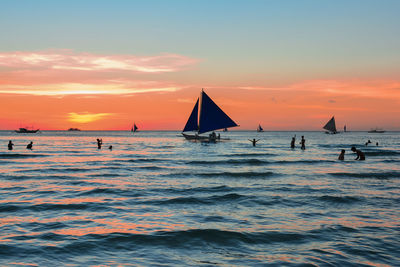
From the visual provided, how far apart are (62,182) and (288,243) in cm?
1855

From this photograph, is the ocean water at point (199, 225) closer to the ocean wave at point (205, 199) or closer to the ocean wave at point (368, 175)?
the ocean wave at point (205, 199)

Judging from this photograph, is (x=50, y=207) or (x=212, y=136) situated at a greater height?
(x=212, y=136)

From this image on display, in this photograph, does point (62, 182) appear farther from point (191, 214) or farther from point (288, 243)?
point (288, 243)

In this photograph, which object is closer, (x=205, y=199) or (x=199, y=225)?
(x=199, y=225)

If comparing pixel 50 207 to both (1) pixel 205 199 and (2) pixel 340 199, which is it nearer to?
(1) pixel 205 199

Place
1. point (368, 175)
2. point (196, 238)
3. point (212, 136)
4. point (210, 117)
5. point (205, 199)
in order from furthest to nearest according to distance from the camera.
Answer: point (212, 136) < point (210, 117) < point (368, 175) < point (205, 199) < point (196, 238)

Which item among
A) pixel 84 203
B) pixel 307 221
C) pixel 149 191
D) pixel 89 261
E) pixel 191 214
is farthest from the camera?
pixel 149 191

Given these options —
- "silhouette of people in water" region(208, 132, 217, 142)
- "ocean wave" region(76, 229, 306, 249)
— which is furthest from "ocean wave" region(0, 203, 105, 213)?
"silhouette of people in water" region(208, 132, 217, 142)

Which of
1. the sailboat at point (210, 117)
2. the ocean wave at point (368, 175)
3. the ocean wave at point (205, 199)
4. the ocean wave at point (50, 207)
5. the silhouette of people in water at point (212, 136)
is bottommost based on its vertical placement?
the ocean wave at point (368, 175)

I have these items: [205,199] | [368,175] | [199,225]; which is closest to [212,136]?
[368,175]

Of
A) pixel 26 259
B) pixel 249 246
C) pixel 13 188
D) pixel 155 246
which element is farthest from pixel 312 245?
pixel 13 188

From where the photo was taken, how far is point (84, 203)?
16.1 meters

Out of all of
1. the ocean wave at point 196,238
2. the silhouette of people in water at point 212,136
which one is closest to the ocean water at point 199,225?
the ocean wave at point 196,238

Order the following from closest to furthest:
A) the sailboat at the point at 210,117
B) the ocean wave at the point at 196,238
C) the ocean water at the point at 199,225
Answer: the ocean water at the point at 199,225, the ocean wave at the point at 196,238, the sailboat at the point at 210,117
